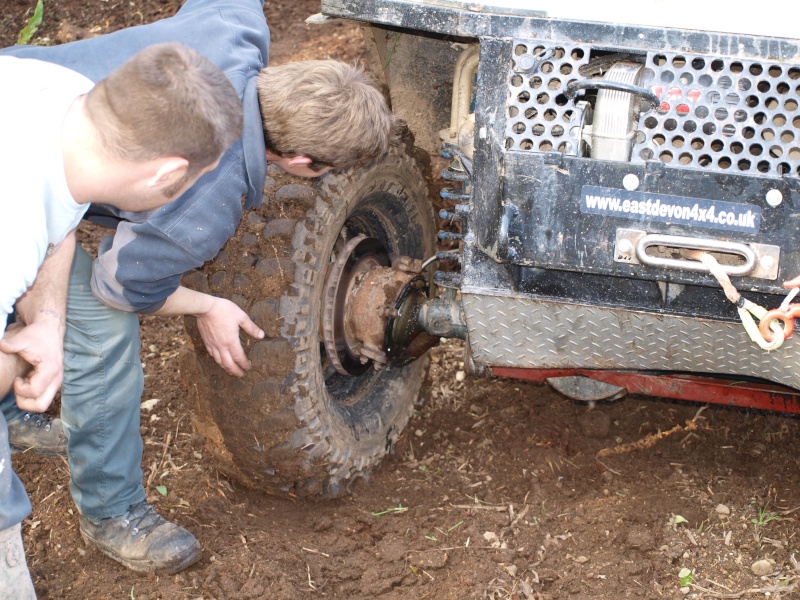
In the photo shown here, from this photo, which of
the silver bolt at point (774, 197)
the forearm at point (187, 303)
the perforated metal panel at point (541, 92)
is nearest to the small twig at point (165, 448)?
the forearm at point (187, 303)

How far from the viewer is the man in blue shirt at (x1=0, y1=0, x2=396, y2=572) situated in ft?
8.05

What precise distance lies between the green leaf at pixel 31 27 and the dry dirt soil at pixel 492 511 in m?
2.30

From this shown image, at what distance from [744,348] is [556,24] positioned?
0.97 m

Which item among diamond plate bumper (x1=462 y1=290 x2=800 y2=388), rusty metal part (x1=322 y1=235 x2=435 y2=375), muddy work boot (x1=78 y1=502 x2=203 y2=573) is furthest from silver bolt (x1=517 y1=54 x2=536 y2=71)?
muddy work boot (x1=78 y1=502 x2=203 y2=573)

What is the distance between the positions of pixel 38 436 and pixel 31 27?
2.99 meters

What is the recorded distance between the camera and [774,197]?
7.15 feet

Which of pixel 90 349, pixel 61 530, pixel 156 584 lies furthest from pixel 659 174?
pixel 61 530

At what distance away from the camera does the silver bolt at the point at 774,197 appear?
7.14 ft

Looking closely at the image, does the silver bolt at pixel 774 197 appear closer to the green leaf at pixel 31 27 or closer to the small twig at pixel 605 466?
the small twig at pixel 605 466

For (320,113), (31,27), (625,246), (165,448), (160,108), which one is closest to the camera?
(160,108)

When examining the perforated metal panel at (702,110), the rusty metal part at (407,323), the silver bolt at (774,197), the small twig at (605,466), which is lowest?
the small twig at (605,466)

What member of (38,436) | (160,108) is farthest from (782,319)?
(38,436)

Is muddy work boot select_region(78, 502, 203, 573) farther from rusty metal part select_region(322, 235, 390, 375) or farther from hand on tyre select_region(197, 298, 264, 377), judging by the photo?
rusty metal part select_region(322, 235, 390, 375)

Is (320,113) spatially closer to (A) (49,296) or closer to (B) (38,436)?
(A) (49,296)
